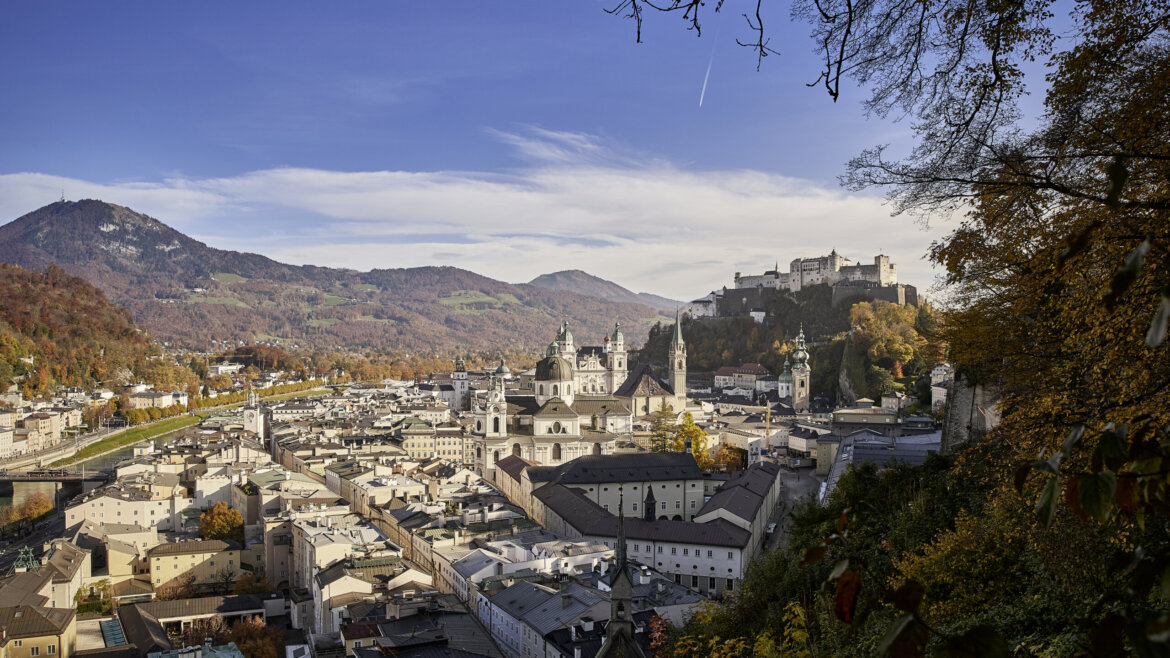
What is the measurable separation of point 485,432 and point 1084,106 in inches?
1566

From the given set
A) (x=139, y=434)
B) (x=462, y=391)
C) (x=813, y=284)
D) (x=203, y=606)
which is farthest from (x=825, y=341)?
(x=139, y=434)

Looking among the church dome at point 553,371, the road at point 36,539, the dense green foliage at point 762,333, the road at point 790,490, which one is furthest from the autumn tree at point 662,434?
the road at point 36,539

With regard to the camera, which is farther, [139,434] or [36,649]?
[139,434]

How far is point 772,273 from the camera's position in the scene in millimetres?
87250

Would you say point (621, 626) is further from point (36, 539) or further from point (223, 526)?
point (36, 539)

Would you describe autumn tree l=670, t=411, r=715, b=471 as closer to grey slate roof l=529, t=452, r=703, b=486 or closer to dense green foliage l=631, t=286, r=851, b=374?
grey slate roof l=529, t=452, r=703, b=486

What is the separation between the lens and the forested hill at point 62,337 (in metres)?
81.4

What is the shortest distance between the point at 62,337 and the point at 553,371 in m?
69.4

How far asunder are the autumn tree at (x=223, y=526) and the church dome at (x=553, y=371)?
58.3 ft

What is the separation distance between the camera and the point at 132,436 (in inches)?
2714

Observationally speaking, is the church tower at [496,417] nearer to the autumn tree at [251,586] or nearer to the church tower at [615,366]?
the autumn tree at [251,586]

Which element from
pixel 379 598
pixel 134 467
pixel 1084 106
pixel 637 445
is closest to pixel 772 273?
pixel 637 445

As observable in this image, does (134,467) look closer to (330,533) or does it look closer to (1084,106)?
(330,533)

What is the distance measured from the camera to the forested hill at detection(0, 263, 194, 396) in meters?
81.4
